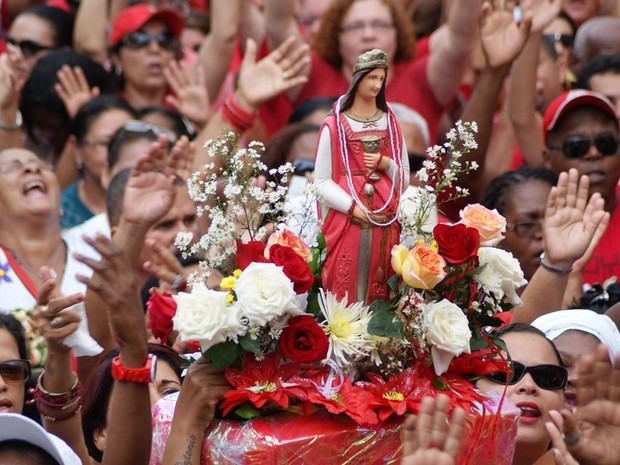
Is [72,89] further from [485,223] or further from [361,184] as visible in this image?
[485,223]

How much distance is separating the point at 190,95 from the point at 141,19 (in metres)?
0.71

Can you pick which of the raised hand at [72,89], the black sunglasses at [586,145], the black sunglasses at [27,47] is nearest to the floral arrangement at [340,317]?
the black sunglasses at [586,145]

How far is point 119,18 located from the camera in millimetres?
8070

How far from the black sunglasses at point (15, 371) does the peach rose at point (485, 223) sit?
1.60 metres

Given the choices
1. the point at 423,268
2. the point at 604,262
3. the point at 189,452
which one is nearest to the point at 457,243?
the point at 423,268

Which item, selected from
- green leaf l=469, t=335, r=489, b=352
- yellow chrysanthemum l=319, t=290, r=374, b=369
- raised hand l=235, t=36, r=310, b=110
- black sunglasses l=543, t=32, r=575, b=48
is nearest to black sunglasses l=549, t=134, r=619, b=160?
raised hand l=235, t=36, r=310, b=110

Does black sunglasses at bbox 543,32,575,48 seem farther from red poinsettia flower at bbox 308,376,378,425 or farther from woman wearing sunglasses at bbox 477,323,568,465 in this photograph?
red poinsettia flower at bbox 308,376,378,425

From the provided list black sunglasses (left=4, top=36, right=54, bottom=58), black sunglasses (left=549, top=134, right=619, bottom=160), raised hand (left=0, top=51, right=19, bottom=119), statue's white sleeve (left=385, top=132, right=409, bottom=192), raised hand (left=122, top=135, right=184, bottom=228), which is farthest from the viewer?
black sunglasses (left=4, top=36, right=54, bottom=58)

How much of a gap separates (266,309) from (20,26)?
5512 millimetres

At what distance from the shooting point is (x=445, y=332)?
3.55 m

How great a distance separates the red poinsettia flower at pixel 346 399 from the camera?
11.5 ft

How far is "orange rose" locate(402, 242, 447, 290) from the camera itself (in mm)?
3510

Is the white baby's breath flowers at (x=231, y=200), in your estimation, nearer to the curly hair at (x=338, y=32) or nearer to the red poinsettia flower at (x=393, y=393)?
the red poinsettia flower at (x=393, y=393)

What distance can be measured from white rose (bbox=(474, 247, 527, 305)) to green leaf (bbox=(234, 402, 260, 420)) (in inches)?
29.4
